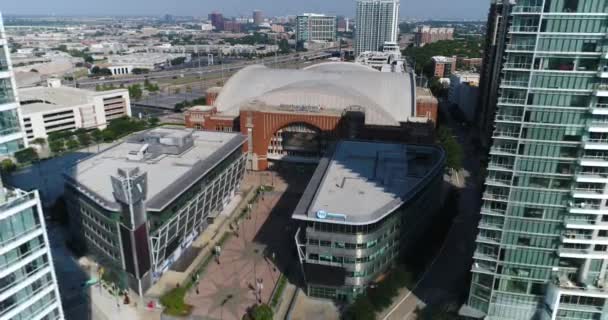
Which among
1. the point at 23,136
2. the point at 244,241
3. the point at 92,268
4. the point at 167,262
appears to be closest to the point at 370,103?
the point at 244,241

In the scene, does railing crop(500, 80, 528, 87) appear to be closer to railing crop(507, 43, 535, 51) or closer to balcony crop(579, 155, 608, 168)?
railing crop(507, 43, 535, 51)

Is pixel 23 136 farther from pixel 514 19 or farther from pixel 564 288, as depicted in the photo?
pixel 564 288

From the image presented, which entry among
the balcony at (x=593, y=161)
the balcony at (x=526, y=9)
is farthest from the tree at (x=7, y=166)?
the balcony at (x=593, y=161)

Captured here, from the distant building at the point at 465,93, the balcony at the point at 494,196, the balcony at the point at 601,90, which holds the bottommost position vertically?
the distant building at the point at 465,93

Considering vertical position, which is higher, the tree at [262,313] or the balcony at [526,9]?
the balcony at [526,9]

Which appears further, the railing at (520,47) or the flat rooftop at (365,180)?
the flat rooftop at (365,180)

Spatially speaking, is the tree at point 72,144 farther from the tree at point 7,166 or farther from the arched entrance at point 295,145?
the arched entrance at point 295,145

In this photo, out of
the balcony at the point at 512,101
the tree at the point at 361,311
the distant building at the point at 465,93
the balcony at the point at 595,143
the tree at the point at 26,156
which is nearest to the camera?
the balcony at the point at 595,143

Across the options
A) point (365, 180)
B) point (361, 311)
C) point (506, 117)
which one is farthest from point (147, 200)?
point (506, 117)
